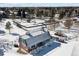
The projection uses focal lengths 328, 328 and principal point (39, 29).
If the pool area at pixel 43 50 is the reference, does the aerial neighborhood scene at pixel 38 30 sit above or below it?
above

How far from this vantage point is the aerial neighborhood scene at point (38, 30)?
279cm

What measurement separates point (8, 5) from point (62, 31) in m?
0.51

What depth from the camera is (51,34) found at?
2.81 m

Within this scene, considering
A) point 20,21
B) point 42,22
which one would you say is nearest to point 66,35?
point 42,22

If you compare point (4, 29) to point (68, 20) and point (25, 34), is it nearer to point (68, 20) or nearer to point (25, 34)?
point (25, 34)

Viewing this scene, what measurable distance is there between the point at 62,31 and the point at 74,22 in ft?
0.42

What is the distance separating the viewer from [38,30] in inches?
111

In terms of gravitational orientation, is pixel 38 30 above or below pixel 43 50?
above

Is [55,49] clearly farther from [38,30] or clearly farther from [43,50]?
[38,30]

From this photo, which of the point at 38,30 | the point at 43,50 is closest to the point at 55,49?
the point at 43,50

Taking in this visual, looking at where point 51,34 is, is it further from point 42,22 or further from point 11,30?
point 11,30

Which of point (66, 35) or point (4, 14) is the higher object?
point (4, 14)

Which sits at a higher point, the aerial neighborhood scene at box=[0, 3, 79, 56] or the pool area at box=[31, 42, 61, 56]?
the aerial neighborhood scene at box=[0, 3, 79, 56]

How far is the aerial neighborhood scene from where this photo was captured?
9.14 feet
